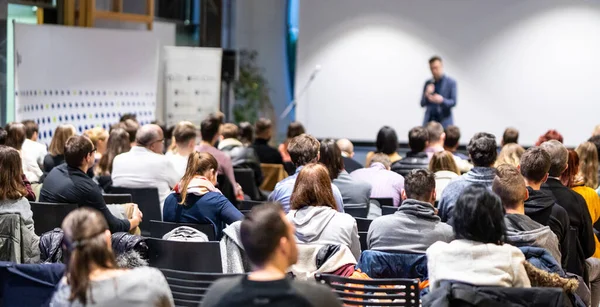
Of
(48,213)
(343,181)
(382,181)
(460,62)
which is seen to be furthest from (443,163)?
(460,62)

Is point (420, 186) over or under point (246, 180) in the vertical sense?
over

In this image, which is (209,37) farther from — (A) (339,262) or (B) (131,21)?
(A) (339,262)

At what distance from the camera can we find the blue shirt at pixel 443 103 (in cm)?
1118

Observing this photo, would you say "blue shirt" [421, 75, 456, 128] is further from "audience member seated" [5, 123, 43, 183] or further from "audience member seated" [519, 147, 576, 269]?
"audience member seated" [519, 147, 576, 269]

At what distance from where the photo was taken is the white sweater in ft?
11.2

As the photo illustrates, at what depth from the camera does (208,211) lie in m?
5.05

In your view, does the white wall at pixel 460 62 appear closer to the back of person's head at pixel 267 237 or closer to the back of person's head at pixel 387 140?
the back of person's head at pixel 387 140

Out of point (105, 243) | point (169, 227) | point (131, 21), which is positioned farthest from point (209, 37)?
point (105, 243)

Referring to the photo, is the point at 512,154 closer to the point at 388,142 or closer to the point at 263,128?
the point at 388,142

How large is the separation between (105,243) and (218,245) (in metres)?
1.48

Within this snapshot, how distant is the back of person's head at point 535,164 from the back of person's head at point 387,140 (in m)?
2.76

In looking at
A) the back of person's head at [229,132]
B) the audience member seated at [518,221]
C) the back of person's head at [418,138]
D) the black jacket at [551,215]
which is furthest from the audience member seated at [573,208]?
the back of person's head at [229,132]

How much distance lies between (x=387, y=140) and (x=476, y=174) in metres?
2.15

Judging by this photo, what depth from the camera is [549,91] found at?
39.1ft
